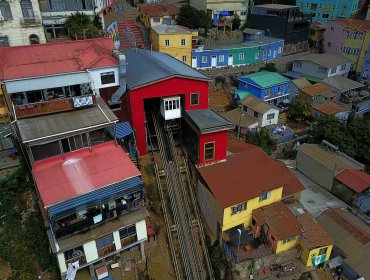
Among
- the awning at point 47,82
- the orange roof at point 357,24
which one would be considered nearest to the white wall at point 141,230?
the awning at point 47,82

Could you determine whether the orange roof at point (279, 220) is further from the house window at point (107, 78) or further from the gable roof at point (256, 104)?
the gable roof at point (256, 104)

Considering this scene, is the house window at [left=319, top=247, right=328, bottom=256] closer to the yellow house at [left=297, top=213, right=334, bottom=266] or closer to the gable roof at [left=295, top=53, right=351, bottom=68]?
the yellow house at [left=297, top=213, right=334, bottom=266]

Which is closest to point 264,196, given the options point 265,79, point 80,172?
point 80,172

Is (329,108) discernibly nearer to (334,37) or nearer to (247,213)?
(334,37)

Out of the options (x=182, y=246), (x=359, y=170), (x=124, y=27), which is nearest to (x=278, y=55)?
(x=124, y=27)

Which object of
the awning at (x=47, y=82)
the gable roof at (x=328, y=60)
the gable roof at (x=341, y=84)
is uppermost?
the awning at (x=47, y=82)

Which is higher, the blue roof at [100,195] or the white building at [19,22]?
the white building at [19,22]

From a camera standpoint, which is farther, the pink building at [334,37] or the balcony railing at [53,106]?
the pink building at [334,37]
